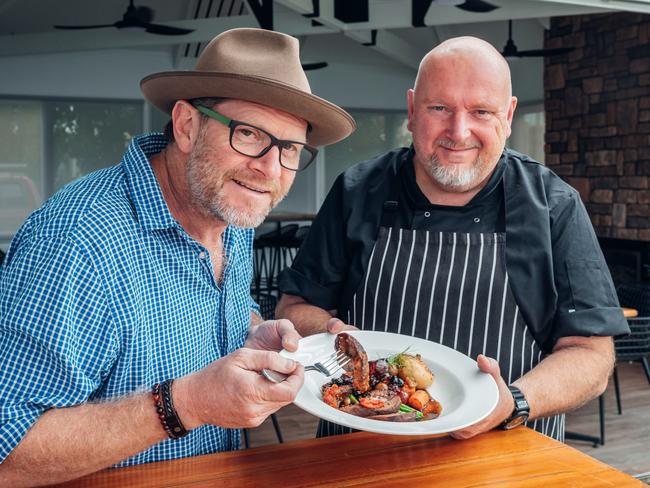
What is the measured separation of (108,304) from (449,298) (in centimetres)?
88

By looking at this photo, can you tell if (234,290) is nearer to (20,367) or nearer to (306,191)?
(20,367)

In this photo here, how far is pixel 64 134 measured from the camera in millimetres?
9523

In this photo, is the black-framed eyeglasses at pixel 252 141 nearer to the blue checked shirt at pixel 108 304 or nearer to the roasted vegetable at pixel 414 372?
the blue checked shirt at pixel 108 304

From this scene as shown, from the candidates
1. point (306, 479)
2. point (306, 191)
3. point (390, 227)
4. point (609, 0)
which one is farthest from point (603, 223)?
point (306, 479)

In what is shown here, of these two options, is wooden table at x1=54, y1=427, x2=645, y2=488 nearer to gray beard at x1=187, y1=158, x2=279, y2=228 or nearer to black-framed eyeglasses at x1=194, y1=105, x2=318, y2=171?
gray beard at x1=187, y1=158, x2=279, y2=228

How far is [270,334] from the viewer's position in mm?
1607

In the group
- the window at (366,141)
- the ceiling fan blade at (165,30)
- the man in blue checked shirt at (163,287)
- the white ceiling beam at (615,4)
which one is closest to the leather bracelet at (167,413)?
the man in blue checked shirt at (163,287)

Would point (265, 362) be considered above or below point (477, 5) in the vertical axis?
below

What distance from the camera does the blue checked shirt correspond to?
114 cm

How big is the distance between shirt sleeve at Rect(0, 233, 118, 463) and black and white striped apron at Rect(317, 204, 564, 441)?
796 millimetres

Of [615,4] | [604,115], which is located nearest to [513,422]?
[615,4]

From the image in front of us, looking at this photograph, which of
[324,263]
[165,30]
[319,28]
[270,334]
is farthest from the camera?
[319,28]

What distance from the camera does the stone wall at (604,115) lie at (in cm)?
695

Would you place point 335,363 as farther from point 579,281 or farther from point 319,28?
point 319,28
